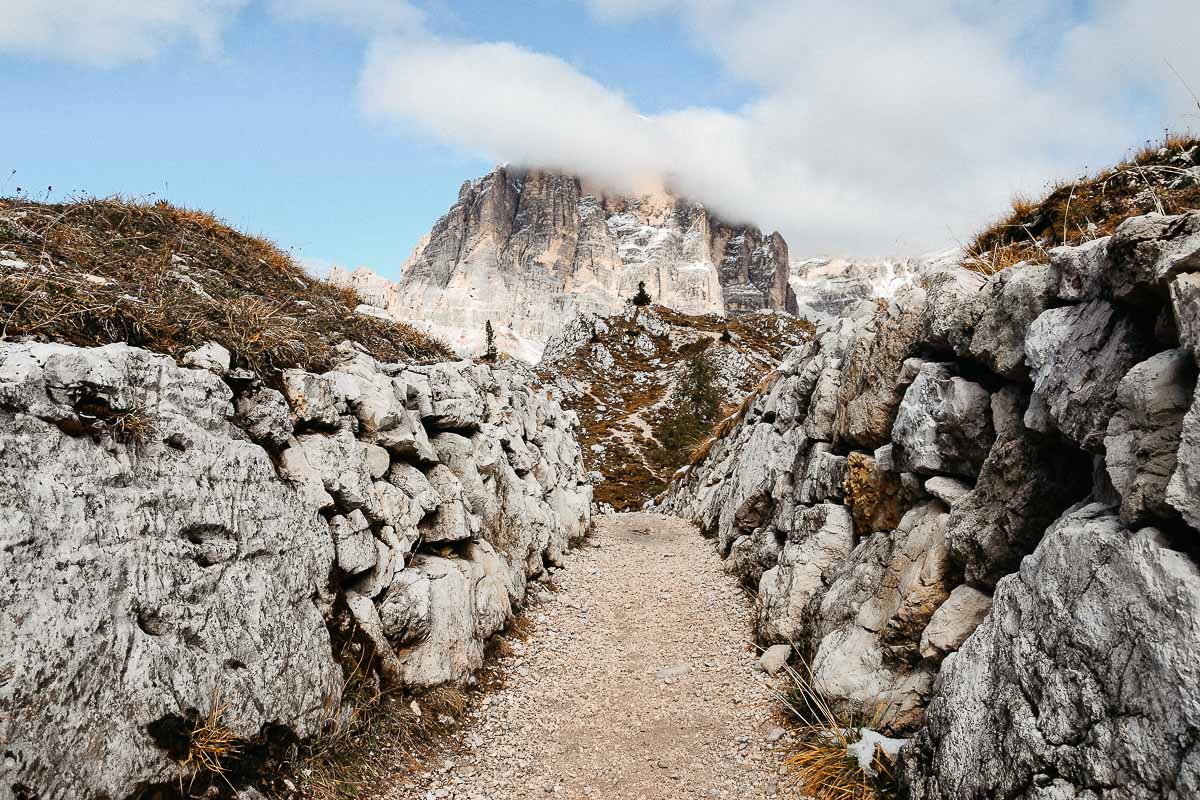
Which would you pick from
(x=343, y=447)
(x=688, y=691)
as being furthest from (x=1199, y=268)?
(x=343, y=447)

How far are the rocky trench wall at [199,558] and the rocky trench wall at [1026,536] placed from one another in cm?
590

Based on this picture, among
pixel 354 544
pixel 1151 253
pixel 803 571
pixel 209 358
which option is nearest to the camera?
pixel 1151 253

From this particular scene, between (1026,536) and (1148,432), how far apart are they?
2042mm

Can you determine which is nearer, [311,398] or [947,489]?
[947,489]

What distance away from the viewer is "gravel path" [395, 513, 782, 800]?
698 centimetres

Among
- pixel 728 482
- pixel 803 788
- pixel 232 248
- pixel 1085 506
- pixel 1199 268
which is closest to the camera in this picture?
pixel 1199 268

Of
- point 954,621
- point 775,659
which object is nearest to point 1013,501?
point 954,621

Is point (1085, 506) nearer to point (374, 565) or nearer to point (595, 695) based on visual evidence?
point (595, 695)

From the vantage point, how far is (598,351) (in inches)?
3287

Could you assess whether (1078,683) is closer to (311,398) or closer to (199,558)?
(199,558)

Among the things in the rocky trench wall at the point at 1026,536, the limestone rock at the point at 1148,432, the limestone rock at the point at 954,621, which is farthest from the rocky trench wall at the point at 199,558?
the limestone rock at the point at 1148,432

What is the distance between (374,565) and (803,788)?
5943mm

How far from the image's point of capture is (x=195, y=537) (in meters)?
5.87

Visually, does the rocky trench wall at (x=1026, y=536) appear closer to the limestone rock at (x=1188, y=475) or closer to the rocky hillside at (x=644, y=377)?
the limestone rock at (x=1188, y=475)
